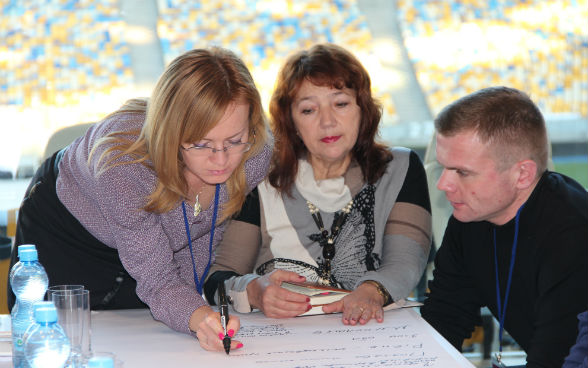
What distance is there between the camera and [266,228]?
2.13m

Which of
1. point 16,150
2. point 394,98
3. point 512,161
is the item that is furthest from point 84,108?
point 512,161

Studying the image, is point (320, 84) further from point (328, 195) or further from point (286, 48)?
point (286, 48)

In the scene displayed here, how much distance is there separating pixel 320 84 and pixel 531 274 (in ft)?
2.76

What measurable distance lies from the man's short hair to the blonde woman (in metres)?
0.55

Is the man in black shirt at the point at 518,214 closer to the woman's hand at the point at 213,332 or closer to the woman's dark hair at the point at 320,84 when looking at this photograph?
the woman's dark hair at the point at 320,84

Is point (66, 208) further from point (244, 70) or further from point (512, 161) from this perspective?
point (512, 161)

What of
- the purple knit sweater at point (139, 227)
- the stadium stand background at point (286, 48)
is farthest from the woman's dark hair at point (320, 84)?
the stadium stand background at point (286, 48)

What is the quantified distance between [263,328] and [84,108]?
89.2 inches

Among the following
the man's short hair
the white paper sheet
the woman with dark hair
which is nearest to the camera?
the white paper sheet

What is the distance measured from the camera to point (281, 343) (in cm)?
154

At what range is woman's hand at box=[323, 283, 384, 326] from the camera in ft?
5.60

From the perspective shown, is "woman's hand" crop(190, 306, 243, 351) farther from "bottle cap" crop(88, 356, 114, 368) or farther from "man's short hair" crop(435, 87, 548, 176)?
"man's short hair" crop(435, 87, 548, 176)

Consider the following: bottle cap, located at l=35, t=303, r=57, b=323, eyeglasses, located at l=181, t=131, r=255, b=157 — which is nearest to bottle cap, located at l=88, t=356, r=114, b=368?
bottle cap, located at l=35, t=303, r=57, b=323

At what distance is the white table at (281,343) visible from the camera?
56.1 inches
